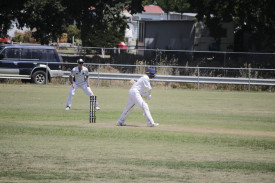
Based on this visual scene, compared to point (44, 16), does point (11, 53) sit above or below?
below

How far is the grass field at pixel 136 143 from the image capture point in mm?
9477

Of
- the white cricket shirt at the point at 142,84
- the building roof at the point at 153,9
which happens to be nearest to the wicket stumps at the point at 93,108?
the white cricket shirt at the point at 142,84

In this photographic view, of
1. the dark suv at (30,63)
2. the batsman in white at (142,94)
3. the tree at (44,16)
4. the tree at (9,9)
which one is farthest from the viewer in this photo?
the tree at (44,16)

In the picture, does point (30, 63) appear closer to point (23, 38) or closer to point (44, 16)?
point (44, 16)

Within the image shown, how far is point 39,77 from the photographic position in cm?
3303

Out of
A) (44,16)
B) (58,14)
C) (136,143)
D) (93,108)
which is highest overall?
(58,14)

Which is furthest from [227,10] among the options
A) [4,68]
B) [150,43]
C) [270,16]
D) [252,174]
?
[252,174]

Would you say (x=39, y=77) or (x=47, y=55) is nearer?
(x=47, y=55)

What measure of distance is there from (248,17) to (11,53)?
1588 centimetres

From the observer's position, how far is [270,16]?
36.8m

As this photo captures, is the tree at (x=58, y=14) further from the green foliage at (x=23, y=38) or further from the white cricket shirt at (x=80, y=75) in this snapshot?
the green foliage at (x=23, y=38)

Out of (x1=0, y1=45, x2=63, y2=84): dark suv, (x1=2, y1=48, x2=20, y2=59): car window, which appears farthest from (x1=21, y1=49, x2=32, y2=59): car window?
(x1=2, y1=48, x2=20, y2=59): car window

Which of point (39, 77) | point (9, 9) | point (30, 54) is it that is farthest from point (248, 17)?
point (9, 9)

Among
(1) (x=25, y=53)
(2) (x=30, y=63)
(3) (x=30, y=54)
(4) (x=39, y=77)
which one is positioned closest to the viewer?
(2) (x=30, y=63)
